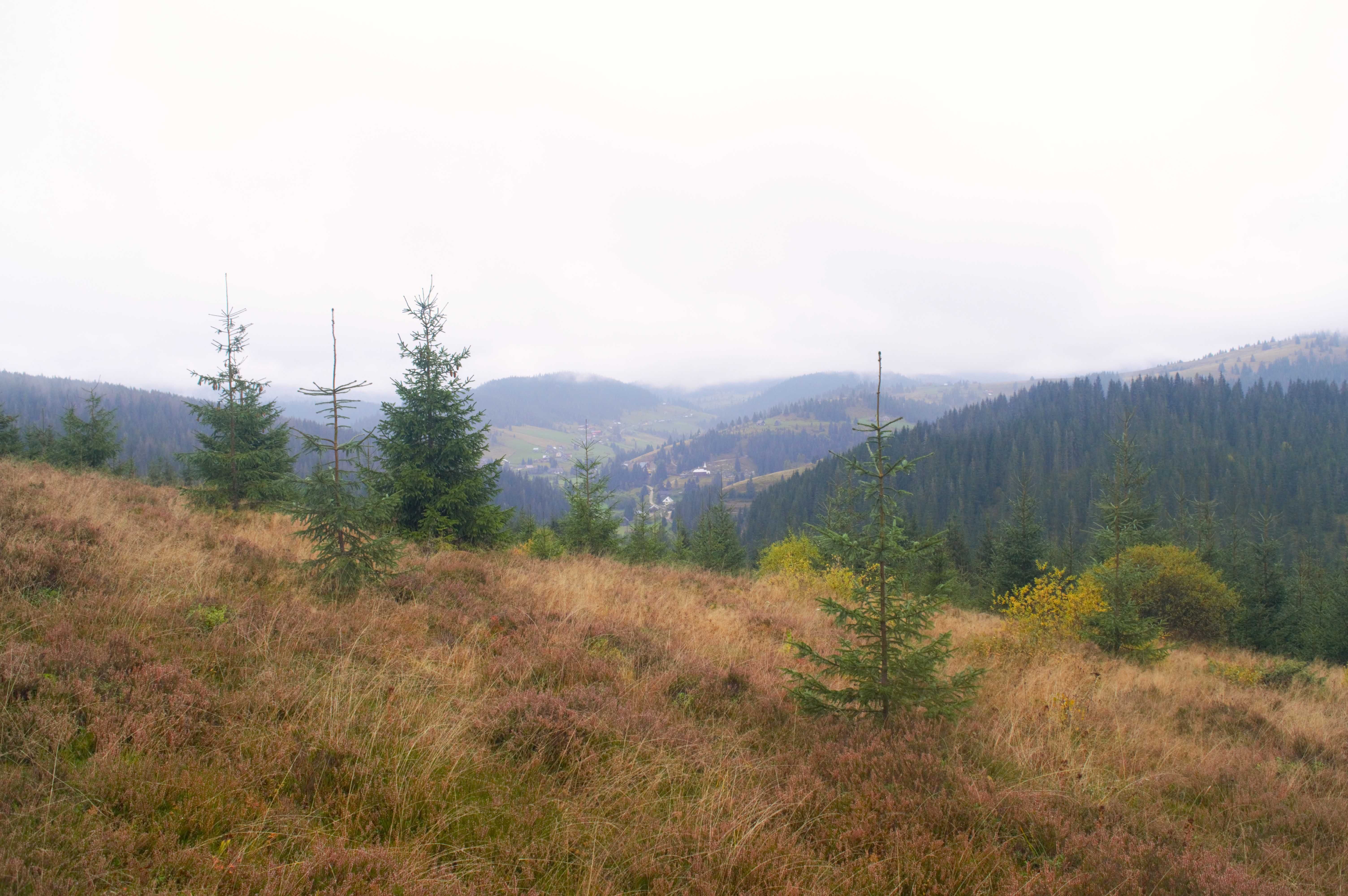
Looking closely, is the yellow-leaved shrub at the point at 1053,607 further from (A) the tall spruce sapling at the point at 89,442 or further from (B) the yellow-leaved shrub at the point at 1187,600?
(A) the tall spruce sapling at the point at 89,442

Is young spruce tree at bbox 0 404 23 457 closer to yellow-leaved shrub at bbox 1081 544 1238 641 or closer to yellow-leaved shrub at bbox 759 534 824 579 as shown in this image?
yellow-leaved shrub at bbox 759 534 824 579

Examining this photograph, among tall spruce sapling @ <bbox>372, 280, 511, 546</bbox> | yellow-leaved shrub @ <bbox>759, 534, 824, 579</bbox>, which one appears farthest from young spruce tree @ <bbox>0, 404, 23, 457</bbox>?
yellow-leaved shrub @ <bbox>759, 534, 824, 579</bbox>

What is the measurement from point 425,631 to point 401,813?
344 cm

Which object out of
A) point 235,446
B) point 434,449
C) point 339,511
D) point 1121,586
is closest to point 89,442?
point 235,446

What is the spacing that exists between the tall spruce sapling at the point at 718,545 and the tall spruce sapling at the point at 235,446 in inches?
1002

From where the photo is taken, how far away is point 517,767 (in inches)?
162

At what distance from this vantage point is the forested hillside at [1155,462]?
103312mm

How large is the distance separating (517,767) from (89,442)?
37086 mm

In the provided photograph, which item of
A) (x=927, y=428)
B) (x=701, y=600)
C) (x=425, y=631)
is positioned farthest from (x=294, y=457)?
(x=927, y=428)

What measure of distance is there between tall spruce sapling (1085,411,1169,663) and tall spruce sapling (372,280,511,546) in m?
15.6

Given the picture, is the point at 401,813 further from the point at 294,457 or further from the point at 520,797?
the point at 294,457

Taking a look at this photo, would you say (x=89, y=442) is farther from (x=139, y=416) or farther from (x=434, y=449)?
(x=139, y=416)

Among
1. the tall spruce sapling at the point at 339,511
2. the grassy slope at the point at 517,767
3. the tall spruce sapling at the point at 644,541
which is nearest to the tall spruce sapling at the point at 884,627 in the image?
the grassy slope at the point at 517,767

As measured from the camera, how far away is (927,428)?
162500 mm
